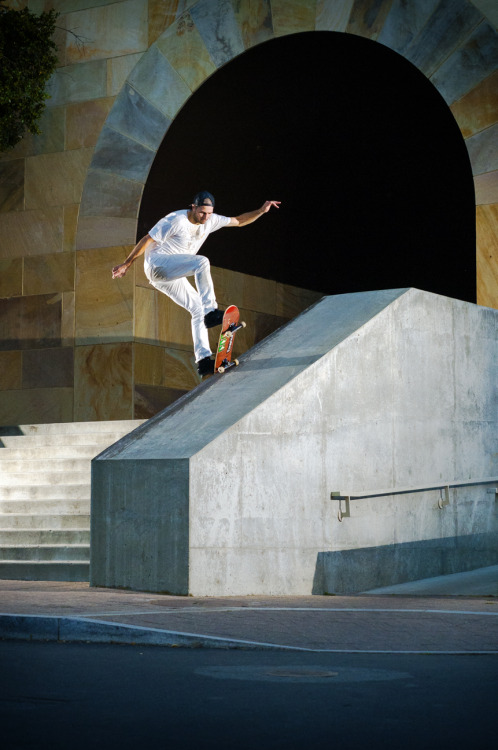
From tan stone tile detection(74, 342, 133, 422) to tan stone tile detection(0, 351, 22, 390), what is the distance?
1.15m

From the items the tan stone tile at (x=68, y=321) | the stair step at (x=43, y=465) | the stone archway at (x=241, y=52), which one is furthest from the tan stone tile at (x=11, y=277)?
the stair step at (x=43, y=465)

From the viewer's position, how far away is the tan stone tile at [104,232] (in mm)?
19250

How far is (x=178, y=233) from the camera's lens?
15.0m

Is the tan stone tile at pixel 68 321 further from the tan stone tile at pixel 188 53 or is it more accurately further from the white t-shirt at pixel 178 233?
the white t-shirt at pixel 178 233

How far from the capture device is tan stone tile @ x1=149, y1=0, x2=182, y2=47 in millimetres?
19375

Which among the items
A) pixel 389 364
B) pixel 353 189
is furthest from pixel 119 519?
pixel 353 189

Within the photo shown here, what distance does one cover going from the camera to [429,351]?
12320 millimetres

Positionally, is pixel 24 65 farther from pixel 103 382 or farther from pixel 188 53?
pixel 103 382

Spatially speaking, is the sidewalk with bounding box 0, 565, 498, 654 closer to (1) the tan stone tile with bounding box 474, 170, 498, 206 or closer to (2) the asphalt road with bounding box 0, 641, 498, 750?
(2) the asphalt road with bounding box 0, 641, 498, 750

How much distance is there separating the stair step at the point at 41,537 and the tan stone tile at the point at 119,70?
9502mm

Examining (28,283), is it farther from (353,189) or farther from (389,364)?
(389,364)

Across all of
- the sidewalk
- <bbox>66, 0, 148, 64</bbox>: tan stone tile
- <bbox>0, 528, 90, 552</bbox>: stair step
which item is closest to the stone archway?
<bbox>66, 0, 148, 64</bbox>: tan stone tile

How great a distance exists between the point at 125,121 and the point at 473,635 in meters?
13.5

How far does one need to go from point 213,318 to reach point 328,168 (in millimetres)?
8358
